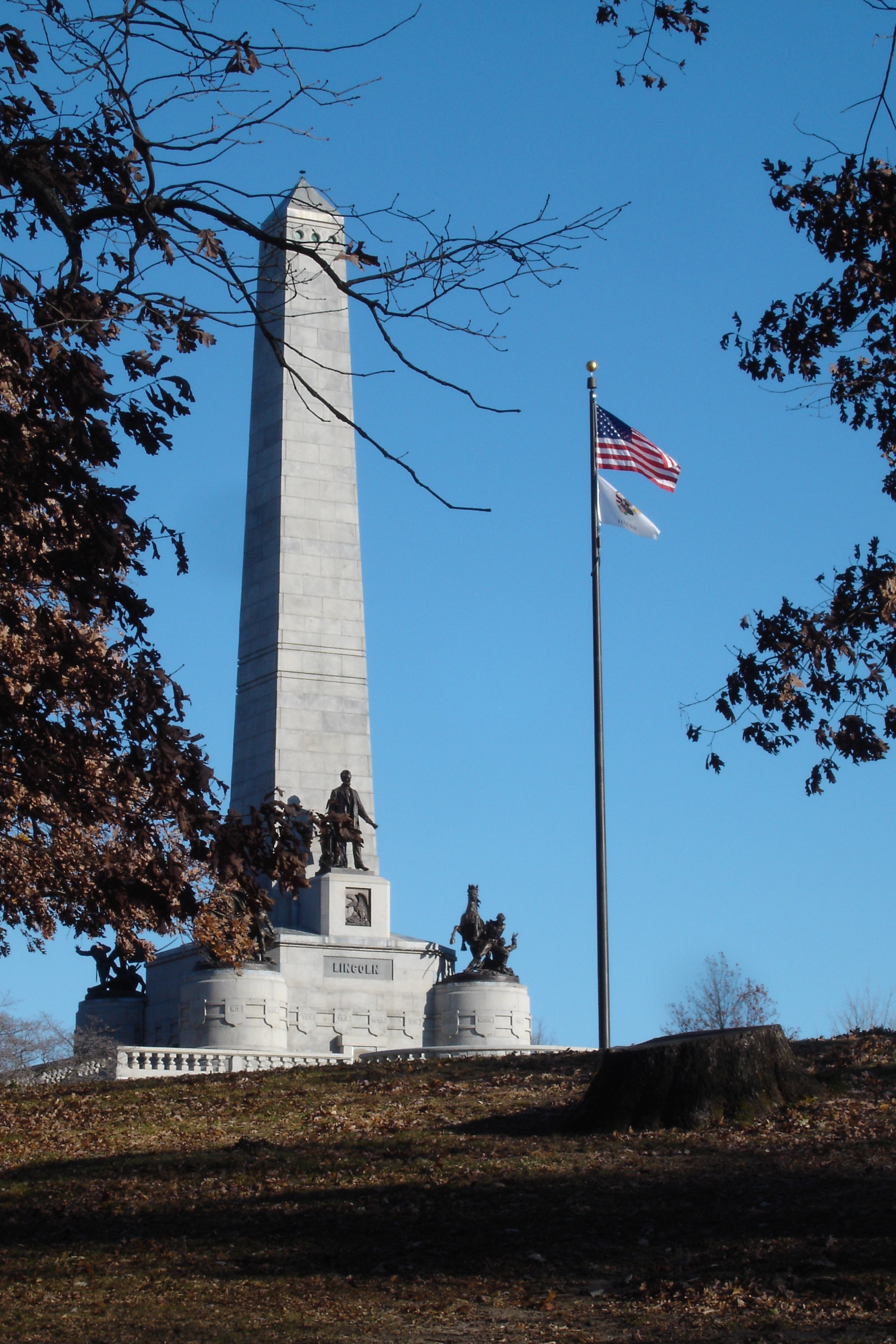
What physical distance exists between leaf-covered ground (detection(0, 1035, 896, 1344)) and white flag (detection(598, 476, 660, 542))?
15052 mm

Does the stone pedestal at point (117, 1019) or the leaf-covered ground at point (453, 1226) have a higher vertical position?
the stone pedestal at point (117, 1019)

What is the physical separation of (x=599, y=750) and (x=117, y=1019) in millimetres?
14319

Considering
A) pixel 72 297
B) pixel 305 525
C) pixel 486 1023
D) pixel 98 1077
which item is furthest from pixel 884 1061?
pixel 305 525

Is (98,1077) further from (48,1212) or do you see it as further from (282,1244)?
(282,1244)

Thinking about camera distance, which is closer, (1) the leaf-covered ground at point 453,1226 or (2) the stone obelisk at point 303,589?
(1) the leaf-covered ground at point 453,1226

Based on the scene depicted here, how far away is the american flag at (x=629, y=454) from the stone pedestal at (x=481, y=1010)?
39.9 ft

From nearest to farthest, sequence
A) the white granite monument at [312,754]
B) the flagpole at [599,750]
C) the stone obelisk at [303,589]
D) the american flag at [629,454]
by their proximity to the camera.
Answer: the flagpole at [599,750]
the american flag at [629,454]
the white granite monument at [312,754]
the stone obelisk at [303,589]

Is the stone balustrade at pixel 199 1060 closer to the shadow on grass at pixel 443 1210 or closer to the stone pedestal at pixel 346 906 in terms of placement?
the stone pedestal at pixel 346 906

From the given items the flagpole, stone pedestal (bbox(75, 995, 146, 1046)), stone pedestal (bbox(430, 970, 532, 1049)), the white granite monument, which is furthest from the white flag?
stone pedestal (bbox(75, 995, 146, 1046))

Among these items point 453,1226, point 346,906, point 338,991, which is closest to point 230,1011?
point 338,991

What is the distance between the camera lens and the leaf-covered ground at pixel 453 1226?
1067cm

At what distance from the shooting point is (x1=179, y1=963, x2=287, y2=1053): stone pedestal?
35.6 meters

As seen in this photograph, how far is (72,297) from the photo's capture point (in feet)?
34.0

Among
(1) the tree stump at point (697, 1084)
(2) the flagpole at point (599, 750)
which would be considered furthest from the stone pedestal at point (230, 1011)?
(1) the tree stump at point (697, 1084)
